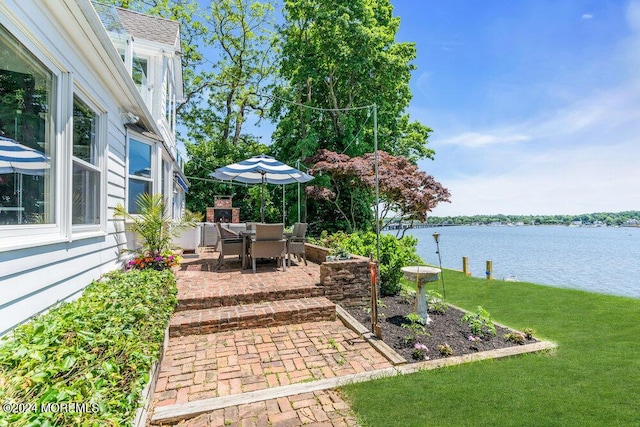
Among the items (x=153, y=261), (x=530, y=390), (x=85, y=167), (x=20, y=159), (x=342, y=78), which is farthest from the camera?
(x=342, y=78)

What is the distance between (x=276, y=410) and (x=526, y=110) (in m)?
19.0

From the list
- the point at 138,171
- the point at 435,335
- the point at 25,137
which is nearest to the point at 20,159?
the point at 25,137

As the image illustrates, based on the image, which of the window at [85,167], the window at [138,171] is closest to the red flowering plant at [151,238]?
the window at [138,171]

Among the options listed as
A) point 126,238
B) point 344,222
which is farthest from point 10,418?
point 344,222

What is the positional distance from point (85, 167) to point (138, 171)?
2514mm

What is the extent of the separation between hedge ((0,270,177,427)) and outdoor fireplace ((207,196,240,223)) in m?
12.9

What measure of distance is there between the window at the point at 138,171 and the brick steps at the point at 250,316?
8.48ft

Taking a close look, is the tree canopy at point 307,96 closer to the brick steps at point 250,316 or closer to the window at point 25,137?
the brick steps at point 250,316

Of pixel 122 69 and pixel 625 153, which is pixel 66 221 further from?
pixel 625 153

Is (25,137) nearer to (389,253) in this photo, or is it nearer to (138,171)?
(138,171)

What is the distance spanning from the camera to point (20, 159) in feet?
7.73

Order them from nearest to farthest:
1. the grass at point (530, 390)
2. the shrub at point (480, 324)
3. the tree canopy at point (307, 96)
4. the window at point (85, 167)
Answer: the grass at point (530, 390), the window at point (85, 167), the shrub at point (480, 324), the tree canopy at point (307, 96)

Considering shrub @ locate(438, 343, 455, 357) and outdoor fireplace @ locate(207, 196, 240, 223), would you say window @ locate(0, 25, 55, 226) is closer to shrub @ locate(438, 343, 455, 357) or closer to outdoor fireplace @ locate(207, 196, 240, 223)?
shrub @ locate(438, 343, 455, 357)

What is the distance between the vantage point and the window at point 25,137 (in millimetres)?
2152
